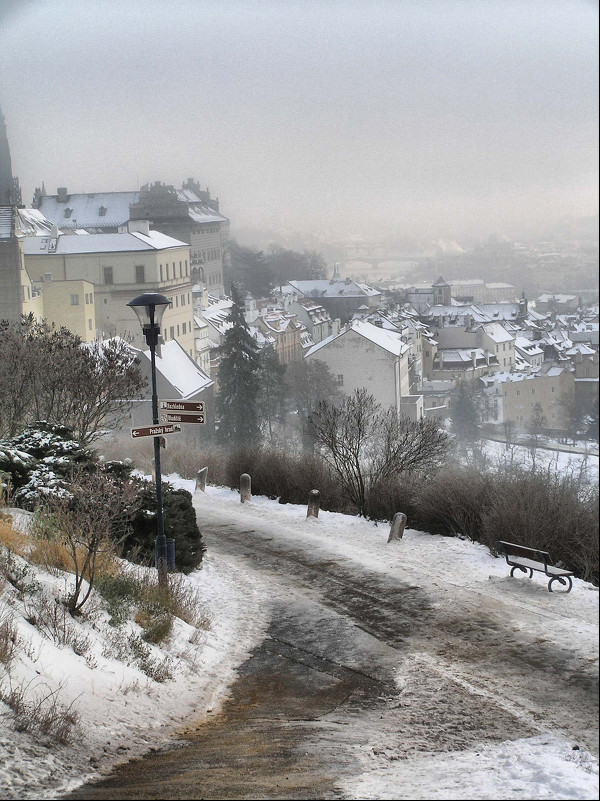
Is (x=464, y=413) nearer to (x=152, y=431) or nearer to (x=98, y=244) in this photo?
(x=98, y=244)

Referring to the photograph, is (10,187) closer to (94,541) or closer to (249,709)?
(94,541)

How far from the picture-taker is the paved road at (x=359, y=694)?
2297mm

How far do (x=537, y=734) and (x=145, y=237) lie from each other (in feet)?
30.4

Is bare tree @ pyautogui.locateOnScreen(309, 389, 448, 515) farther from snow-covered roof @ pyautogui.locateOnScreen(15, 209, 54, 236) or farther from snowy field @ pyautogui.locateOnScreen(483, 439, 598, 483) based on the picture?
snow-covered roof @ pyautogui.locateOnScreen(15, 209, 54, 236)

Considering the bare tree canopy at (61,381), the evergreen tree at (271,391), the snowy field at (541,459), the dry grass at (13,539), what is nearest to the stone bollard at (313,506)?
the snowy field at (541,459)

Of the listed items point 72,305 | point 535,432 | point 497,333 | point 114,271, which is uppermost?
point 114,271

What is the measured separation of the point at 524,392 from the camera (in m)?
6.94

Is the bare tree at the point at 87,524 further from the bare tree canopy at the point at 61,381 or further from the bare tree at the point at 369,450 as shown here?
the bare tree at the point at 369,450

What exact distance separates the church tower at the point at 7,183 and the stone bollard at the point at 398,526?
3876 millimetres

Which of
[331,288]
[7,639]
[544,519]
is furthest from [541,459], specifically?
[331,288]

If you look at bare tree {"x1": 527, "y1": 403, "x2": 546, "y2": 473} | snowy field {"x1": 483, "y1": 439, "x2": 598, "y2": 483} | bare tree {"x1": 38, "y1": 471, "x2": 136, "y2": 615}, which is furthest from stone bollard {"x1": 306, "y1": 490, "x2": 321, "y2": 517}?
bare tree {"x1": 38, "y1": 471, "x2": 136, "y2": 615}

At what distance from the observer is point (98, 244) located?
10.8 meters

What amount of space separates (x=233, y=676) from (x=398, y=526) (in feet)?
8.36

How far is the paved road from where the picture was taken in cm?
230
